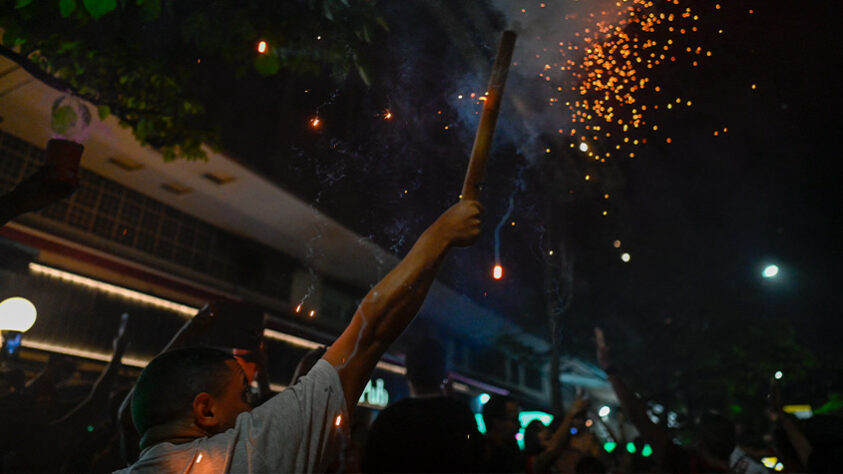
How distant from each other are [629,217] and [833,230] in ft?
15.8

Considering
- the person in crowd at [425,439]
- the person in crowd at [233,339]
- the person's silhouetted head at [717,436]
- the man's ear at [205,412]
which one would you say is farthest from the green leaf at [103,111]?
the person's silhouetted head at [717,436]

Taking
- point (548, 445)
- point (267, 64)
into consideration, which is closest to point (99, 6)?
point (267, 64)

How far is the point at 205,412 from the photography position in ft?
6.31

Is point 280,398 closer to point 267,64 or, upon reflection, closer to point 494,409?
point 494,409

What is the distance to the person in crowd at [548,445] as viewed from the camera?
4.50 metres

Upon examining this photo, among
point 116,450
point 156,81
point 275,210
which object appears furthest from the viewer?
point 275,210

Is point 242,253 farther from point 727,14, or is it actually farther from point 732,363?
point 732,363

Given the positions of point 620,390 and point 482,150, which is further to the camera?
point 620,390

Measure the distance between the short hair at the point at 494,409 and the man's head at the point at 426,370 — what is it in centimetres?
103

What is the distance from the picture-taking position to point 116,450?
4.23 metres

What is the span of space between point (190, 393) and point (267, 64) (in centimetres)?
389

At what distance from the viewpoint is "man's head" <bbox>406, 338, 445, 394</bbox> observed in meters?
3.11

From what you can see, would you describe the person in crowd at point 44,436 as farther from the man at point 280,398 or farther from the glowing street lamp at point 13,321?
the man at point 280,398

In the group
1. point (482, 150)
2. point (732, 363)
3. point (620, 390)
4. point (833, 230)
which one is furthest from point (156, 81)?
point (732, 363)
